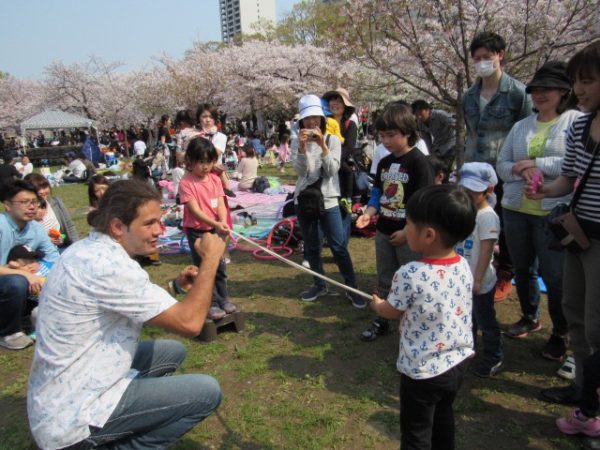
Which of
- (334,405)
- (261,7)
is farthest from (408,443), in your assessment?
(261,7)

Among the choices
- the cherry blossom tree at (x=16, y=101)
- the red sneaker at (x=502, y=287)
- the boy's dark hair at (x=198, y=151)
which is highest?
the cherry blossom tree at (x=16, y=101)

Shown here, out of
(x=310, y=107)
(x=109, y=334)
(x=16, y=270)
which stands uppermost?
(x=310, y=107)

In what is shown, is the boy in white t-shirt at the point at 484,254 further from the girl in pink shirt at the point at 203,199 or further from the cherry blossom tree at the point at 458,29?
the cherry blossom tree at the point at 458,29

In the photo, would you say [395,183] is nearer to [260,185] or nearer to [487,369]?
[487,369]

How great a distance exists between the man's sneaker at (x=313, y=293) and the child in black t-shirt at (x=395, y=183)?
1.07 m

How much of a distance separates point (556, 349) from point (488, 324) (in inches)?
24.9

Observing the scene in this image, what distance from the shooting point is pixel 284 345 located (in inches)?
135

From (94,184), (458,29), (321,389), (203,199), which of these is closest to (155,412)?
(321,389)

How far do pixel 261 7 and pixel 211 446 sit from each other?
94.8m

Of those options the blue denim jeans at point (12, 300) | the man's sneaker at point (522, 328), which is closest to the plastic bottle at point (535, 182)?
the man's sneaker at point (522, 328)

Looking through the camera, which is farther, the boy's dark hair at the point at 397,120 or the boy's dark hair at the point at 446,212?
the boy's dark hair at the point at 397,120

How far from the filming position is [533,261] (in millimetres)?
3080

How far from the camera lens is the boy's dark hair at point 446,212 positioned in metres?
1.69

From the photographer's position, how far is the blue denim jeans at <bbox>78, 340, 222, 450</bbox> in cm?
179
